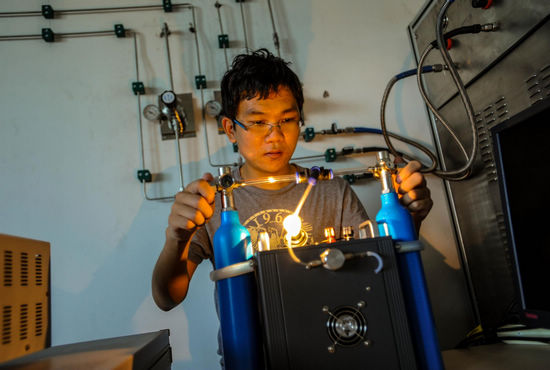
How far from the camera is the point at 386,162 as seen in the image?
733 mm

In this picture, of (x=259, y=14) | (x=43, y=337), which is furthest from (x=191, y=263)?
(x=259, y=14)

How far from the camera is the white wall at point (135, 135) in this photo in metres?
1.37

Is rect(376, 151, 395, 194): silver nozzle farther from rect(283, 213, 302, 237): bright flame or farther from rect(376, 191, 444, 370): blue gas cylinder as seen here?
rect(283, 213, 302, 237): bright flame

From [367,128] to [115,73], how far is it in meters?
1.13

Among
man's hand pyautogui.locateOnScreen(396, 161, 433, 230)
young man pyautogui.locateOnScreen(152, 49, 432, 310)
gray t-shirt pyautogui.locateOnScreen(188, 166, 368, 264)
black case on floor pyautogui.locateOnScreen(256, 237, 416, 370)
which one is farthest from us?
gray t-shirt pyautogui.locateOnScreen(188, 166, 368, 264)

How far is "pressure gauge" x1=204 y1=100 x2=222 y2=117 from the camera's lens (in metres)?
1.47

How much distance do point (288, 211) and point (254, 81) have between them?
0.46 meters

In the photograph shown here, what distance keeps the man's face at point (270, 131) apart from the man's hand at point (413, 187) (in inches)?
17.7

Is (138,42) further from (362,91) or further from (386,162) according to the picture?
(386,162)

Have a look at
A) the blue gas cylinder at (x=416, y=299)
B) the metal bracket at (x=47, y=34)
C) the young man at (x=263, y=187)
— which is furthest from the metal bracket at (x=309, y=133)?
the metal bracket at (x=47, y=34)

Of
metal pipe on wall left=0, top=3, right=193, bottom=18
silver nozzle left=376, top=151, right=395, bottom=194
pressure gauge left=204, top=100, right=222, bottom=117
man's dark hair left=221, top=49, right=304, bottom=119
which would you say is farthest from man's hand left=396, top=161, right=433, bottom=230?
metal pipe on wall left=0, top=3, right=193, bottom=18

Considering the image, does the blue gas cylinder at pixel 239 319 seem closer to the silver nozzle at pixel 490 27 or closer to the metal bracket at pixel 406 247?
the metal bracket at pixel 406 247

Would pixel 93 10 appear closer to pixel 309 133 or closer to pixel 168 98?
pixel 168 98

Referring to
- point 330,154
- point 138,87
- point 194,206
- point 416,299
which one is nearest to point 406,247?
point 416,299
